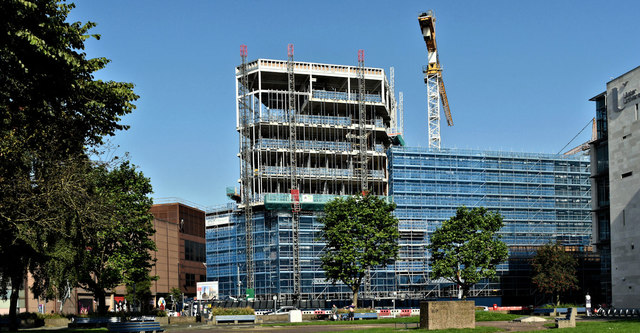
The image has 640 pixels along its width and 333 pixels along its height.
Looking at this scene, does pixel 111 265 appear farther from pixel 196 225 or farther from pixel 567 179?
pixel 196 225

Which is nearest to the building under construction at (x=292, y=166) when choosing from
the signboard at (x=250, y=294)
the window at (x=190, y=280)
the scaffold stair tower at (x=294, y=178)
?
the scaffold stair tower at (x=294, y=178)

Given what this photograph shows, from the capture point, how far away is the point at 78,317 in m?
58.6

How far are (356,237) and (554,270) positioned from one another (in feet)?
88.3

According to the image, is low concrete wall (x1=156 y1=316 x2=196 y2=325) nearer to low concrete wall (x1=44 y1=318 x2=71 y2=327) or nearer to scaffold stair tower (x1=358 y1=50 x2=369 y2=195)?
low concrete wall (x1=44 y1=318 x2=71 y2=327)

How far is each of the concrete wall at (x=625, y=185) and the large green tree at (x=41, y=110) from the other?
195 ft

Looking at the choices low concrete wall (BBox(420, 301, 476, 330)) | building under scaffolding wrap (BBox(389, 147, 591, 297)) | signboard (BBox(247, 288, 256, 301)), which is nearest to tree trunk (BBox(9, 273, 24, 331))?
low concrete wall (BBox(420, 301, 476, 330))

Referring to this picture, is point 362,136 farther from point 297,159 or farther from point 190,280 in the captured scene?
point 190,280

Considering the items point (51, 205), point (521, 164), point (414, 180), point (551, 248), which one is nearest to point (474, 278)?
point (551, 248)

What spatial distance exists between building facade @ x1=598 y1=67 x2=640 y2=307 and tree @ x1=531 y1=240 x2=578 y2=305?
7981mm

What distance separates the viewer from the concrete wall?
7456cm

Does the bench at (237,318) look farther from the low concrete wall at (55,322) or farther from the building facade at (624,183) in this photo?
Result: the building facade at (624,183)

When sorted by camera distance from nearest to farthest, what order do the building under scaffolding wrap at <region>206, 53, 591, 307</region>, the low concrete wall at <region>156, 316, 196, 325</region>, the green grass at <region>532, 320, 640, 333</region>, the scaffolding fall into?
the green grass at <region>532, 320, 640, 333</region> → the low concrete wall at <region>156, 316, 196, 325</region> → the scaffolding → the building under scaffolding wrap at <region>206, 53, 591, 307</region>

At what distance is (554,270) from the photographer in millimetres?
86375

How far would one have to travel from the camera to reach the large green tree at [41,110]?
2720 centimetres
